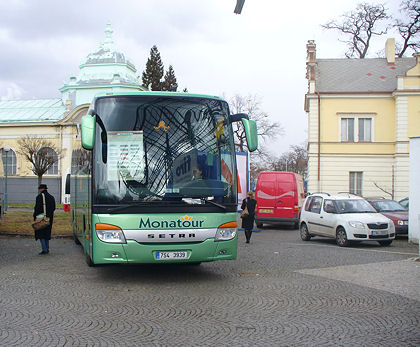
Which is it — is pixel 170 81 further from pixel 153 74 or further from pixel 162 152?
pixel 162 152

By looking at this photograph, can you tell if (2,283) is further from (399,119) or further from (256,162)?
(256,162)

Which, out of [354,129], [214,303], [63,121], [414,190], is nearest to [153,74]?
[63,121]

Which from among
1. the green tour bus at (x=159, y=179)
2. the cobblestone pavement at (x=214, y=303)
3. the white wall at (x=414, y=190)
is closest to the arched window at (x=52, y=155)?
the white wall at (x=414, y=190)

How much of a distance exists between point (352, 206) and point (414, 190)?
214 cm

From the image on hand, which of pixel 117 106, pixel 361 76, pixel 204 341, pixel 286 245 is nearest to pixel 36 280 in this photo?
pixel 117 106

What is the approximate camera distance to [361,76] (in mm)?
43000

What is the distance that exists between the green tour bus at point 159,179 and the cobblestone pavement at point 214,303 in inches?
30.0

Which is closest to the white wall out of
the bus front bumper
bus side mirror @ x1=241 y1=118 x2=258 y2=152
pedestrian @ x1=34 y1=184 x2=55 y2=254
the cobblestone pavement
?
the cobblestone pavement

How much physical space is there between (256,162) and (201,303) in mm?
56765

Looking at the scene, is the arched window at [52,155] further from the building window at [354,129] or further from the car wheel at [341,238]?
the car wheel at [341,238]

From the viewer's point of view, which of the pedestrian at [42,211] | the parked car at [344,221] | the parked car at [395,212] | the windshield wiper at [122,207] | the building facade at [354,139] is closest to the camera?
the windshield wiper at [122,207]

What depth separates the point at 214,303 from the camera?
795cm

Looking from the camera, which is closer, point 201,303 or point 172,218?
point 201,303

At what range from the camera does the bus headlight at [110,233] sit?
8.91 metres
